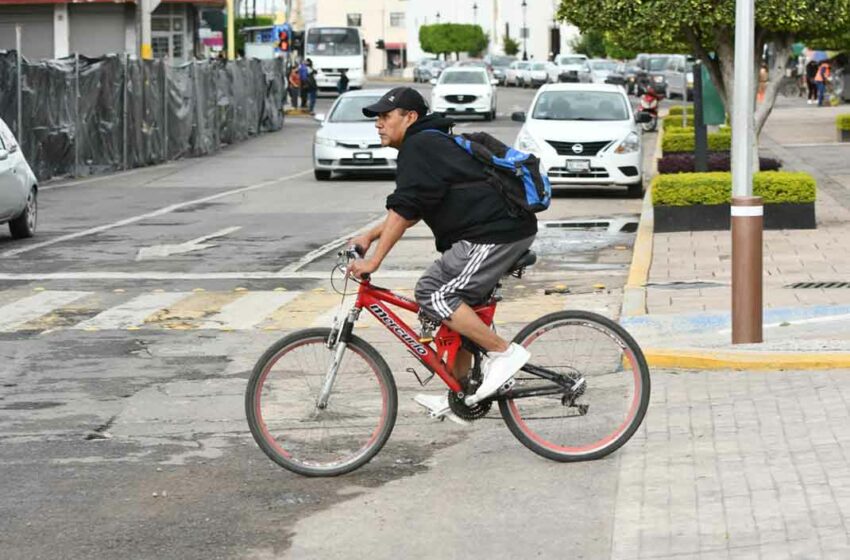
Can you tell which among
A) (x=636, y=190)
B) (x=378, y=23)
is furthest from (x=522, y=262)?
(x=378, y=23)

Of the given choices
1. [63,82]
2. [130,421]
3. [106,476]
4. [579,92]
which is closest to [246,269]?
[130,421]

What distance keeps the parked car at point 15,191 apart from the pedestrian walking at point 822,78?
4003cm

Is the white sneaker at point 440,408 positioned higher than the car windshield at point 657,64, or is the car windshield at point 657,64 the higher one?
the car windshield at point 657,64

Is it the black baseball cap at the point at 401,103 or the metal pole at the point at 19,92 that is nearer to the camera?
the black baseball cap at the point at 401,103

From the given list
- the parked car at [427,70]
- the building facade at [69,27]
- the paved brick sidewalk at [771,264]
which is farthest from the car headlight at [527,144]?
the parked car at [427,70]

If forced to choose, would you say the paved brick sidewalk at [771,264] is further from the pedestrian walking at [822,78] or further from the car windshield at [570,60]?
the car windshield at [570,60]

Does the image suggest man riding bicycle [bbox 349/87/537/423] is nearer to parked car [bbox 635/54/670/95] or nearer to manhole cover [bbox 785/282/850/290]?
manhole cover [bbox 785/282/850/290]

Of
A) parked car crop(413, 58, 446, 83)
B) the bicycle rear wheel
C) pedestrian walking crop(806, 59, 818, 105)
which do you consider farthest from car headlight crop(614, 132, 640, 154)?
parked car crop(413, 58, 446, 83)

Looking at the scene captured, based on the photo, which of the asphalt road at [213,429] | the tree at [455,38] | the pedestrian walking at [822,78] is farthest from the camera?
the tree at [455,38]

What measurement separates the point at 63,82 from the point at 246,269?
14953 millimetres

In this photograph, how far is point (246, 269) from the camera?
15594mm

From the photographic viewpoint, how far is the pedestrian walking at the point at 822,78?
5528 centimetres

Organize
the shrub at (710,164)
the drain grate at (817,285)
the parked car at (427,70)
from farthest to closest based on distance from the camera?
the parked car at (427,70)
the shrub at (710,164)
the drain grate at (817,285)

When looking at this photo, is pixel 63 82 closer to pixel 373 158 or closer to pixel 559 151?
pixel 373 158
